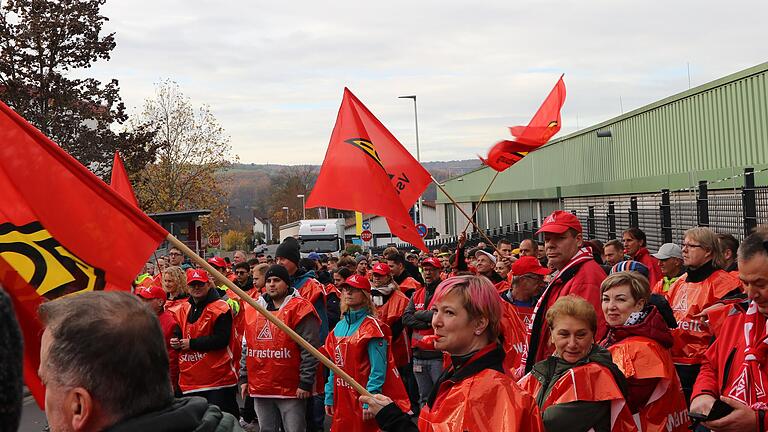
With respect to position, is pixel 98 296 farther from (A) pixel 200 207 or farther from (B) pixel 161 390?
(A) pixel 200 207

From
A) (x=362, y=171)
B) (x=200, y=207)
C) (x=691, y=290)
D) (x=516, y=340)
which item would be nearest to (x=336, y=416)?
(x=516, y=340)

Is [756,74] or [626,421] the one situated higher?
[756,74]

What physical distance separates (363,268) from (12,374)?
13.6m

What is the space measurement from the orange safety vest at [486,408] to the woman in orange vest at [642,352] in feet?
4.10

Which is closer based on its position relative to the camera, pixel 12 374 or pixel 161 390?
pixel 12 374

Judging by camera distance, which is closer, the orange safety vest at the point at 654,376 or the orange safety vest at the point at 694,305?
the orange safety vest at the point at 654,376

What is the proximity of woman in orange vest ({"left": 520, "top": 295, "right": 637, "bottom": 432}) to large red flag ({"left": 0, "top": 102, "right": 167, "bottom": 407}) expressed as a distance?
1936 millimetres

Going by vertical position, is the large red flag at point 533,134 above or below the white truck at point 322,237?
above

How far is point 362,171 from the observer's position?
8.62m

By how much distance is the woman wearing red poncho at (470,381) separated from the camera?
366 cm

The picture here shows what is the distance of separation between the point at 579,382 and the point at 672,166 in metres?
19.4

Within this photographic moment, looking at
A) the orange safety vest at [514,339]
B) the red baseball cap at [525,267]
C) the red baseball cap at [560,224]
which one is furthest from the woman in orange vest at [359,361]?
the red baseball cap at [560,224]

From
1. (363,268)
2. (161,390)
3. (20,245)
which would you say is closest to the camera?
(161,390)

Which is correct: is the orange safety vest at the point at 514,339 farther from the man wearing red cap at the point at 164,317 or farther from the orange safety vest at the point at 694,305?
the man wearing red cap at the point at 164,317
